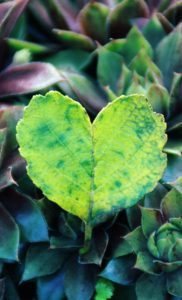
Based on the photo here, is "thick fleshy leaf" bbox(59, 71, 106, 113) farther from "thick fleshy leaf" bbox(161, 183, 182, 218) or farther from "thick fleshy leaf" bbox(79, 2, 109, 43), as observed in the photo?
"thick fleshy leaf" bbox(161, 183, 182, 218)

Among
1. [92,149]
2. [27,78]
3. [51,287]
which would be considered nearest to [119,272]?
[51,287]

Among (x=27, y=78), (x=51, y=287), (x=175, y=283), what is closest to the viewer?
(x=175, y=283)

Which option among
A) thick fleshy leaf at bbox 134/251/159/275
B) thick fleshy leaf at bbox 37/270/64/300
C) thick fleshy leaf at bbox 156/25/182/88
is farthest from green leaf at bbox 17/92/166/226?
thick fleshy leaf at bbox 156/25/182/88

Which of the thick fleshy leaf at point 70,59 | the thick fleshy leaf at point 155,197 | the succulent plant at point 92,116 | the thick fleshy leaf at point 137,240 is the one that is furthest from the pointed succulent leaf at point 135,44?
the thick fleshy leaf at point 137,240

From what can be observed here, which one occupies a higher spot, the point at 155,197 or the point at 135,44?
the point at 135,44

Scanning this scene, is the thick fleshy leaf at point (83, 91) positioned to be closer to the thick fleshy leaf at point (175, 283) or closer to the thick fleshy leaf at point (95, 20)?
the thick fleshy leaf at point (95, 20)

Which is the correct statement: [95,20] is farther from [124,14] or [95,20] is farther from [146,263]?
[146,263]

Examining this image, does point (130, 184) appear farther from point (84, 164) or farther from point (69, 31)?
point (69, 31)
